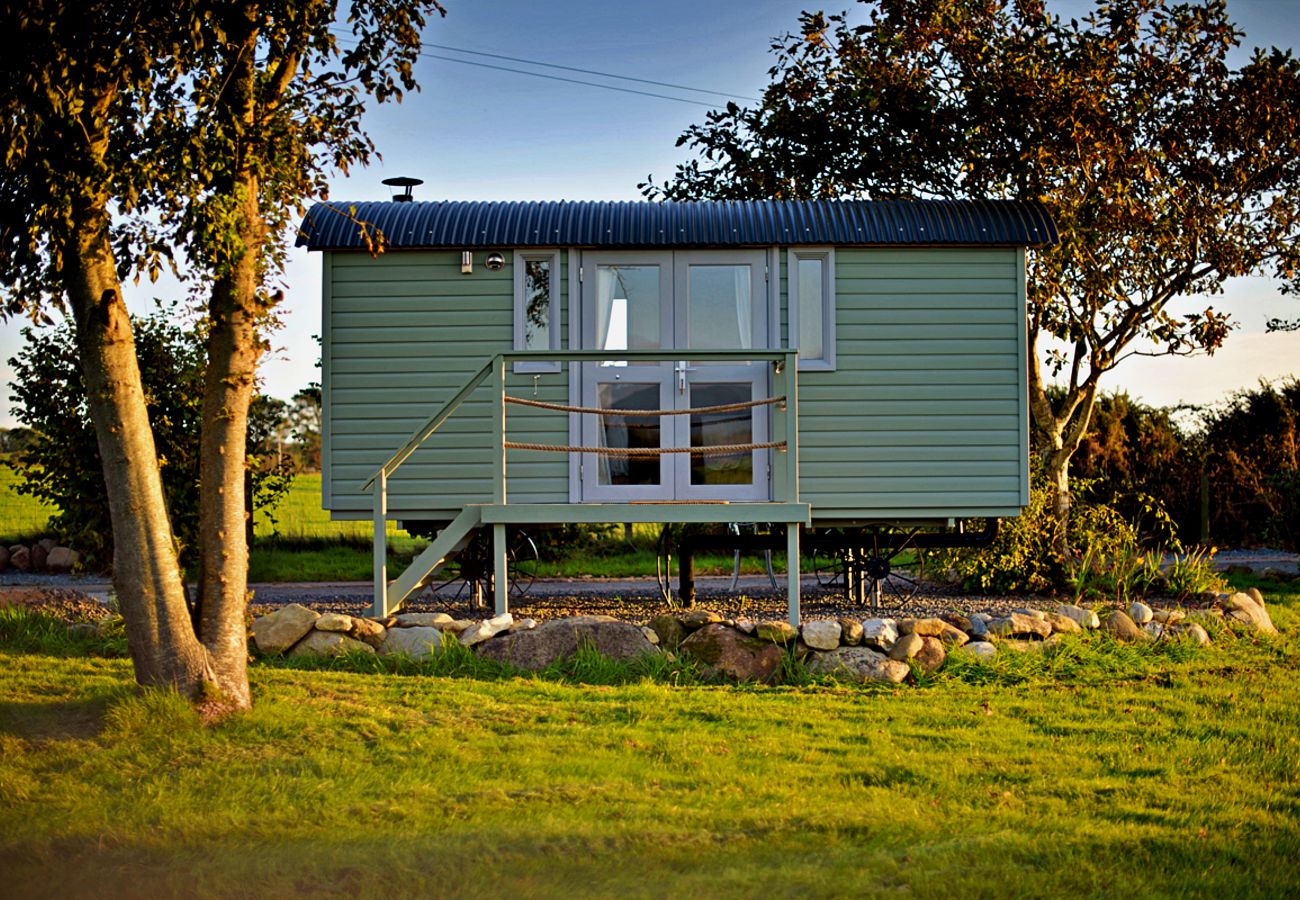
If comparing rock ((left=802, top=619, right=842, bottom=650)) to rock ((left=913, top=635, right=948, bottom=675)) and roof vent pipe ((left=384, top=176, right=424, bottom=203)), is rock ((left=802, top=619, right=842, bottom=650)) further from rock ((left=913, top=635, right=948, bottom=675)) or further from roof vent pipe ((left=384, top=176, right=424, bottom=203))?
roof vent pipe ((left=384, top=176, right=424, bottom=203))

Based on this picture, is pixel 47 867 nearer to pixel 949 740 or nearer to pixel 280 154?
pixel 280 154

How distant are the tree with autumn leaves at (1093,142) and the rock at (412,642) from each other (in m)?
6.05

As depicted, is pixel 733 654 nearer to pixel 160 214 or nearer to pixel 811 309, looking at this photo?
pixel 811 309

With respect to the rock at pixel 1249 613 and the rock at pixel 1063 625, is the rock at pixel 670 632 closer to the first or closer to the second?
the rock at pixel 1063 625

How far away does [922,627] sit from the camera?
7.96 m

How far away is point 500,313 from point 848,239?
109 inches

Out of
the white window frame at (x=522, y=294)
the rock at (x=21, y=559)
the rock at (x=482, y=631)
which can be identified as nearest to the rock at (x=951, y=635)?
the rock at (x=482, y=631)

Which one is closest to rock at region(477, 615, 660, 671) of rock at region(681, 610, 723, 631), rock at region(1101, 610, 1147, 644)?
rock at region(681, 610, 723, 631)

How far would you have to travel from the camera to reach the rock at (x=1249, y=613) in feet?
30.8

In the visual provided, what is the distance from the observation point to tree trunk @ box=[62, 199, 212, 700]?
19.0ft

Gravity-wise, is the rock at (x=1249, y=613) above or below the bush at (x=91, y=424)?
below

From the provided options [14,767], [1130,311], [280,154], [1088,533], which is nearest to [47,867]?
[14,767]

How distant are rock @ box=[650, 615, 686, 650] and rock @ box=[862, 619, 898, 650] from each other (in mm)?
1209

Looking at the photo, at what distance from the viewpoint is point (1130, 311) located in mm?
11234
